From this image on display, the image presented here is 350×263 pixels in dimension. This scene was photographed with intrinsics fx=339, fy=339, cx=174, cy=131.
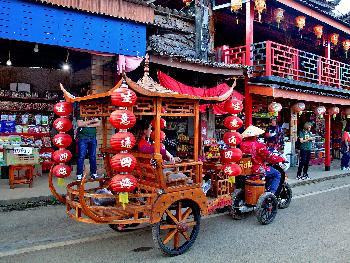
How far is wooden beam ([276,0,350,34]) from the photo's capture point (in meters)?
12.5

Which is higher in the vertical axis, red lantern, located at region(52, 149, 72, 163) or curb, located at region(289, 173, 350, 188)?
red lantern, located at region(52, 149, 72, 163)

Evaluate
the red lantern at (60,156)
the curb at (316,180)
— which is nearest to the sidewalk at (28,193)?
the curb at (316,180)

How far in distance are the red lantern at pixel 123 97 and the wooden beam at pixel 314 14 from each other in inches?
384

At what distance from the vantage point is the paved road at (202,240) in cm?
468

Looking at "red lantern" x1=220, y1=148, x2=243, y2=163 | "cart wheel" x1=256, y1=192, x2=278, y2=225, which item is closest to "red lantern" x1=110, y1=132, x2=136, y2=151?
"red lantern" x1=220, y1=148, x2=243, y2=163

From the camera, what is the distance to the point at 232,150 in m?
5.86

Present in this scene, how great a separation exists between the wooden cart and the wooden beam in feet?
29.2

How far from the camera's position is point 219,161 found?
6.39 m

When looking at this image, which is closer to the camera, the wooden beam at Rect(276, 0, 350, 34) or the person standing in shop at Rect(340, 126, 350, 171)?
the wooden beam at Rect(276, 0, 350, 34)

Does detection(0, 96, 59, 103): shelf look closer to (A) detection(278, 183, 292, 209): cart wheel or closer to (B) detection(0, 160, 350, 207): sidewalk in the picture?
(B) detection(0, 160, 350, 207): sidewalk

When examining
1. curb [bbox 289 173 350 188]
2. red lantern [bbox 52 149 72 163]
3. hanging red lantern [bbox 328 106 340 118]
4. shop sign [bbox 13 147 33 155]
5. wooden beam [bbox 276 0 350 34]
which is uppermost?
wooden beam [bbox 276 0 350 34]

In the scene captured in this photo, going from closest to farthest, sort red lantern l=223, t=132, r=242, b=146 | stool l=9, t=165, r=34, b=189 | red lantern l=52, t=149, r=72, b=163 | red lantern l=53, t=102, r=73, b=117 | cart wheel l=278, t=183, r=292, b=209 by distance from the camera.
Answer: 1. red lantern l=53, t=102, r=73, b=117
2. red lantern l=52, t=149, r=72, b=163
3. red lantern l=223, t=132, r=242, b=146
4. cart wheel l=278, t=183, r=292, b=209
5. stool l=9, t=165, r=34, b=189

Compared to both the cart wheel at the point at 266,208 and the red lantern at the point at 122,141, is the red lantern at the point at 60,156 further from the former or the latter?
the cart wheel at the point at 266,208

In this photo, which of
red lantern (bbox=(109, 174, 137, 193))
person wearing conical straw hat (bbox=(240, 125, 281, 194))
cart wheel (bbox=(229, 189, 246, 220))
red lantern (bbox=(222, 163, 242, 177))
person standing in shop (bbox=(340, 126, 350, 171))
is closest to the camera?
red lantern (bbox=(109, 174, 137, 193))
